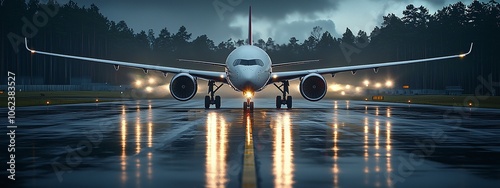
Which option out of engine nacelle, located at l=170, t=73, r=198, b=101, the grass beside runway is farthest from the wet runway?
the grass beside runway

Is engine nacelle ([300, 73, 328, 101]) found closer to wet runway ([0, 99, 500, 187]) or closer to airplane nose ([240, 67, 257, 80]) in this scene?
airplane nose ([240, 67, 257, 80])

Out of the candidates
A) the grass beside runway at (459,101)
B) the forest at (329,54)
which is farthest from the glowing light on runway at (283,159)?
the forest at (329,54)

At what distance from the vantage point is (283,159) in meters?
11.7

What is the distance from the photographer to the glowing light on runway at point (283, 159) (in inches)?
358

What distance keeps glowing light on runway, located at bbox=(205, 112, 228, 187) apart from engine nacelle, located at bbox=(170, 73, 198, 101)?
54.7 feet

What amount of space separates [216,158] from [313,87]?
24.8 m

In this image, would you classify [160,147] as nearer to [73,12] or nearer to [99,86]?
[99,86]

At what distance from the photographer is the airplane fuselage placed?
33375 mm

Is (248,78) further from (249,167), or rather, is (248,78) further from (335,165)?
(249,167)

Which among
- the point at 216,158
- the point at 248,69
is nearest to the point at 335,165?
the point at 216,158

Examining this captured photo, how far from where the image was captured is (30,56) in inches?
4660

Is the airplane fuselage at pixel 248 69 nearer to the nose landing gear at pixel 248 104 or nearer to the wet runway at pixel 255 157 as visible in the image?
the nose landing gear at pixel 248 104

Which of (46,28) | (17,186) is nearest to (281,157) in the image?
(17,186)

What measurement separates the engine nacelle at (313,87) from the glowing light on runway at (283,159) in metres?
17.3
